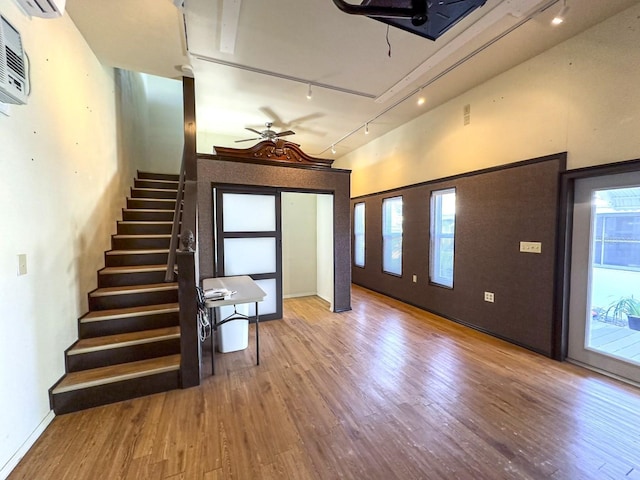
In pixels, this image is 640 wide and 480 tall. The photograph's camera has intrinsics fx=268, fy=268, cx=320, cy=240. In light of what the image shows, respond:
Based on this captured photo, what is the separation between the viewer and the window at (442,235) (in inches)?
169

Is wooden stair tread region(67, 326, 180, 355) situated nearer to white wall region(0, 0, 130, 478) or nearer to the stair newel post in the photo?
white wall region(0, 0, 130, 478)

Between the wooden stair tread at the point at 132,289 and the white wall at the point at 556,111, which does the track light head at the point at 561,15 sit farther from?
the wooden stair tread at the point at 132,289

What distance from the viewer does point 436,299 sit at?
447 cm

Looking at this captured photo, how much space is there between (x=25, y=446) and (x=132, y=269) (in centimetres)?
180

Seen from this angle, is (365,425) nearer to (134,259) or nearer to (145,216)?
(134,259)

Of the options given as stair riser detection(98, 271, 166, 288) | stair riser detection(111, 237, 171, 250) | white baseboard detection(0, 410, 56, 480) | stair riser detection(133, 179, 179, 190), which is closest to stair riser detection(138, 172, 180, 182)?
stair riser detection(133, 179, 179, 190)

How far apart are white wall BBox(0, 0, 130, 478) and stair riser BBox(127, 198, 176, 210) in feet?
3.29

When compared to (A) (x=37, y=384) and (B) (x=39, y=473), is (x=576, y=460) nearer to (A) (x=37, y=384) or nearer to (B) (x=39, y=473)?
(B) (x=39, y=473)

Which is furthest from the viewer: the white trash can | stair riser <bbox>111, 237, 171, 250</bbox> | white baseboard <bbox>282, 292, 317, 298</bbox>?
white baseboard <bbox>282, 292, 317, 298</bbox>

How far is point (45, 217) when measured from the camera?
2.11 metres

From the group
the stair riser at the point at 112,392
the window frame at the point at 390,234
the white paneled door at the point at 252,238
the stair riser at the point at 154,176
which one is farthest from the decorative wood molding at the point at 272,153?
the stair riser at the point at 112,392

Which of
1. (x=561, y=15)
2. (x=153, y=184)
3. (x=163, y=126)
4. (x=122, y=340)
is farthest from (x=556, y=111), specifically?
(x=163, y=126)

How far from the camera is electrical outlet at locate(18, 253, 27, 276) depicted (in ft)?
5.84

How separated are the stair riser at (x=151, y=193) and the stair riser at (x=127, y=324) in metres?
2.44
